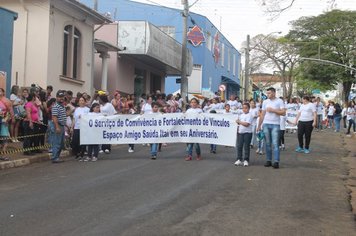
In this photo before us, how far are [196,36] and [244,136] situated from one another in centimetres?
3131

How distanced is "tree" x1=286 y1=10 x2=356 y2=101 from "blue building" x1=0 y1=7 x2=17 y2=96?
44553 millimetres

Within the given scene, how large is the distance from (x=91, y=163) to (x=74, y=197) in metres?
4.69

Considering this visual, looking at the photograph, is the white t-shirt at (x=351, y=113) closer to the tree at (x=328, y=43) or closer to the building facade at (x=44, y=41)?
the building facade at (x=44, y=41)

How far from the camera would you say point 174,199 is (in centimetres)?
847

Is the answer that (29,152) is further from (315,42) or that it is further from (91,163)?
(315,42)

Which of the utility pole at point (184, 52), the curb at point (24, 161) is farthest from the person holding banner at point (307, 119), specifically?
the utility pole at point (184, 52)

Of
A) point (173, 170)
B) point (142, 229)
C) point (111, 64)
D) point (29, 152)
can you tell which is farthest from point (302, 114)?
point (111, 64)

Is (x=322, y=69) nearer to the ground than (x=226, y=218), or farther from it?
farther from it

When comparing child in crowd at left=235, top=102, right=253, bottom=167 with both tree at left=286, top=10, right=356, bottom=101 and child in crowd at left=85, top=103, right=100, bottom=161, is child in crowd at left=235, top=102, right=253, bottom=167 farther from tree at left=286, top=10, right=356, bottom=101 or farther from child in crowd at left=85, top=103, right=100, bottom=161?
tree at left=286, top=10, right=356, bottom=101

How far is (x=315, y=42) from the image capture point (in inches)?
2308

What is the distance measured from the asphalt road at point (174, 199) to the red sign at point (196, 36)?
101 ft

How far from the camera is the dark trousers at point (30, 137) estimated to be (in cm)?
1365

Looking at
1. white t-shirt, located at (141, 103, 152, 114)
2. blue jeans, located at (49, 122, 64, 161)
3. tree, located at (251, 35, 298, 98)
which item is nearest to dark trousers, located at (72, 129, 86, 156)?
blue jeans, located at (49, 122, 64, 161)

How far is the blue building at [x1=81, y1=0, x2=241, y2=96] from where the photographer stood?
133ft
